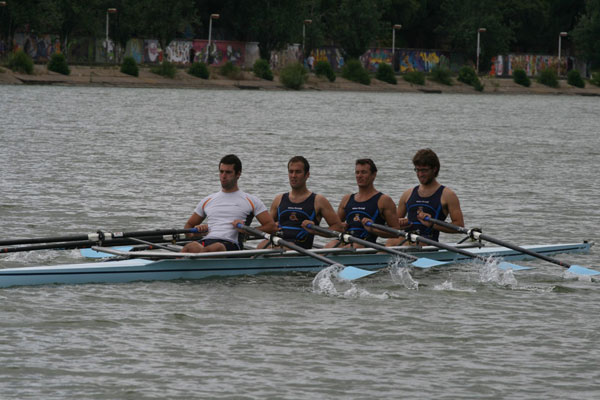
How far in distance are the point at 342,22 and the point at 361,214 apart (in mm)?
88587

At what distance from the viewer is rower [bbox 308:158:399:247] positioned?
14.9 m

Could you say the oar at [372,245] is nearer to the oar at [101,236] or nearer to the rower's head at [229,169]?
the rower's head at [229,169]

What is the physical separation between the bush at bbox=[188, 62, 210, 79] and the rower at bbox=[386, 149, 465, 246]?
231 feet

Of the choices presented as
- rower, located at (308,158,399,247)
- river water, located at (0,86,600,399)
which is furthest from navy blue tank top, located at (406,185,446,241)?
river water, located at (0,86,600,399)

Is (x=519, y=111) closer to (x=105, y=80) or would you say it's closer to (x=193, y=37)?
(x=105, y=80)

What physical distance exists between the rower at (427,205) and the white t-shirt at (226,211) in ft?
7.63

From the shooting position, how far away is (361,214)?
49.6ft

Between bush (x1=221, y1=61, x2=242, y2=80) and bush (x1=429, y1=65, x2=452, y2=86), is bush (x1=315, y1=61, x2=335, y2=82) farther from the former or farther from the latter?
bush (x1=429, y1=65, x2=452, y2=86)

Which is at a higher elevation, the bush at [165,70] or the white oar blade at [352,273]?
the bush at [165,70]

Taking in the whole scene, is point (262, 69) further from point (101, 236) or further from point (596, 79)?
point (101, 236)

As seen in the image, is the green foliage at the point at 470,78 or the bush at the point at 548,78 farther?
the bush at the point at 548,78

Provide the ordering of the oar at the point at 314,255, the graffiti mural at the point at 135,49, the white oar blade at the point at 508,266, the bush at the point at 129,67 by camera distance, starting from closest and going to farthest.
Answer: the oar at the point at 314,255, the white oar blade at the point at 508,266, the bush at the point at 129,67, the graffiti mural at the point at 135,49

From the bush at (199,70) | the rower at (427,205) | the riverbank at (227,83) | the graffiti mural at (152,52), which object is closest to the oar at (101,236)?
the rower at (427,205)

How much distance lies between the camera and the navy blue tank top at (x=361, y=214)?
15.1 metres
